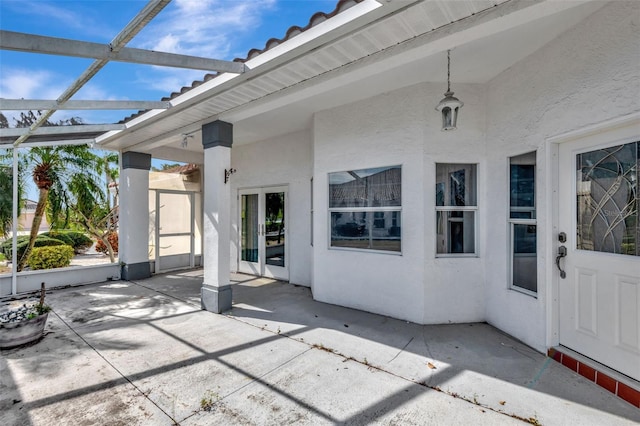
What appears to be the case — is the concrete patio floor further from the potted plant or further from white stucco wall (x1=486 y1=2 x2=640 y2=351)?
white stucco wall (x1=486 y1=2 x2=640 y2=351)

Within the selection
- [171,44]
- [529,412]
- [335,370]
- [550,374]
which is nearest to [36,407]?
[335,370]

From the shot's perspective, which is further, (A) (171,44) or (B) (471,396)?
(A) (171,44)

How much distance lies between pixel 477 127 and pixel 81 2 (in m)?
4.91

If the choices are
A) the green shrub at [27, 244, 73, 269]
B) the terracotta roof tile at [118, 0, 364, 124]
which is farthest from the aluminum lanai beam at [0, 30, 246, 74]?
the green shrub at [27, 244, 73, 269]

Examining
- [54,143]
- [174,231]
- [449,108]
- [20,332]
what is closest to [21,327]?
[20,332]

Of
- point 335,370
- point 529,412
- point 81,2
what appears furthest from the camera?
point 335,370

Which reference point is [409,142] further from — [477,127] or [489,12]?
[489,12]

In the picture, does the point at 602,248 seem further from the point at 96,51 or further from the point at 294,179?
the point at 294,179

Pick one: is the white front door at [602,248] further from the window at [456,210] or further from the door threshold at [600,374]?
Result: the window at [456,210]

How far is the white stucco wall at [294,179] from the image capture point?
21.6 feet

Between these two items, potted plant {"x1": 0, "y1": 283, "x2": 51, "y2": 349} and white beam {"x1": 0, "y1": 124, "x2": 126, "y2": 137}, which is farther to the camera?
white beam {"x1": 0, "y1": 124, "x2": 126, "y2": 137}

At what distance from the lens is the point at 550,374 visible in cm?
295

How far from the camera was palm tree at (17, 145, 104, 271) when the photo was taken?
674cm

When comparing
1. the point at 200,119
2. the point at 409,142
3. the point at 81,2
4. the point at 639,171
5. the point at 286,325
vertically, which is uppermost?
the point at 81,2
